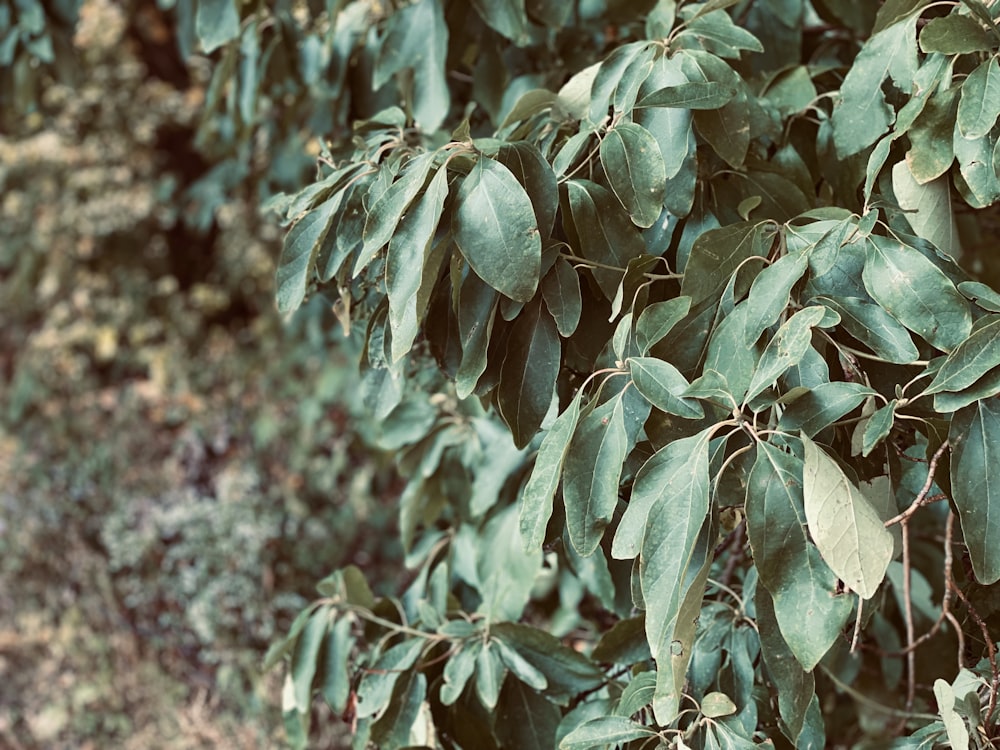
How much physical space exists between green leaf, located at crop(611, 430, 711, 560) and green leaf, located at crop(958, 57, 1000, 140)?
33 centimetres

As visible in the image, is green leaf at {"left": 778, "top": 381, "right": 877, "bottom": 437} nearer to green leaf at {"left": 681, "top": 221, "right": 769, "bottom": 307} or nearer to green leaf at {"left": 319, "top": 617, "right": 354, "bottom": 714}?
green leaf at {"left": 681, "top": 221, "right": 769, "bottom": 307}

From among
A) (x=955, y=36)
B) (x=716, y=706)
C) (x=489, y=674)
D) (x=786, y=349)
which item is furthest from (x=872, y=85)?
(x=489, y=674)

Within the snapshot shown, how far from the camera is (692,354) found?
32.0 inches

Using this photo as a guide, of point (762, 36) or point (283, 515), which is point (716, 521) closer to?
point (762, 36)

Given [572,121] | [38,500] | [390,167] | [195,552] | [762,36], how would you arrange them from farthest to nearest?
[38,500], [195,552], [762,36], [572,121], [390,167]

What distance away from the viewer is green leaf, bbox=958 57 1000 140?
0.76m

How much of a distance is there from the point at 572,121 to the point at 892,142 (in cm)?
30

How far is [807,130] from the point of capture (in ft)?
3.60

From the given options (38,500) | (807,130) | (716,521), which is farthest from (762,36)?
(38,500)

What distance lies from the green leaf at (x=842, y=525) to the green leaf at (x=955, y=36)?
356mm

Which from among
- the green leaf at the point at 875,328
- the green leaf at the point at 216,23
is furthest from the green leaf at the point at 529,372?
the green leaf at the point at 216,23

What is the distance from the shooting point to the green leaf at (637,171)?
2.68 feet

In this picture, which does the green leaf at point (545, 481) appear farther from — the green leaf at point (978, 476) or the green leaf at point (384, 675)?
the green leaf at point (384, 675)

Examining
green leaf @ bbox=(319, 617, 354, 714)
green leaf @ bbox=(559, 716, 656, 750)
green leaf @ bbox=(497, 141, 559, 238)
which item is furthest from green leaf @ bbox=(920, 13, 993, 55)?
green leaf @ bbox=(319, 617, 354, 714)
